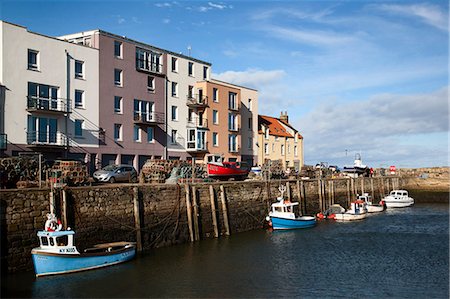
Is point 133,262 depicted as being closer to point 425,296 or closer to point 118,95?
point 425,296

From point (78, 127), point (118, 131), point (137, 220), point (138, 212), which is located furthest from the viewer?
point (118, 131)

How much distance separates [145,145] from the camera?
4800 cm

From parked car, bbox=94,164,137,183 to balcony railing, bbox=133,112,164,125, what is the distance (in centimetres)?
1009

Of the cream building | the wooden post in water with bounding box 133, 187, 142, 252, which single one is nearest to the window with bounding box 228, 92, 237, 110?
the cream building

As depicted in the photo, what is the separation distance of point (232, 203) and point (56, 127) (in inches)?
640

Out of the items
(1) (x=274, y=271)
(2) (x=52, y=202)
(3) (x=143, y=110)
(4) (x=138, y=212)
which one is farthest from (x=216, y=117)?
(2) (x=52, y=202)

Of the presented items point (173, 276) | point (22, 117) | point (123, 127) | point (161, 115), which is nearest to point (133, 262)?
point (173, 276)

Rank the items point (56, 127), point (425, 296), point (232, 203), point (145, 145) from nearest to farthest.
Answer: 1. point (425, 296)
2. point (232, 203)
3. point (56, 127)
4. point (145, 145)

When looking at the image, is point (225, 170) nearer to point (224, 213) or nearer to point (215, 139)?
point (224, 213)

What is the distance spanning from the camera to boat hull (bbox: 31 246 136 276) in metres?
20.6

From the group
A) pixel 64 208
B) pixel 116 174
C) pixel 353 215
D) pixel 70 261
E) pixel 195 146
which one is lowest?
pixel 353 215

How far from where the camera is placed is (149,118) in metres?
48.4

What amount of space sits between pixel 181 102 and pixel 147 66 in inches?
235

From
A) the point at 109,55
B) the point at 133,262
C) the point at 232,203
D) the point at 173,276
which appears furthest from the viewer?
the point at 109,55
